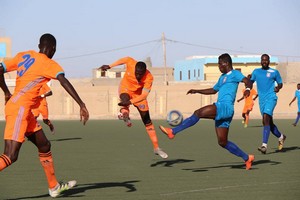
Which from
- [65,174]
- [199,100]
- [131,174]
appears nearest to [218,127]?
[131,174]

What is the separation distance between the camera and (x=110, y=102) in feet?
168

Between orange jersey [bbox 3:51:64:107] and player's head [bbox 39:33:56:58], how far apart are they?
19 cm

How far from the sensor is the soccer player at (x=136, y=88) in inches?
519

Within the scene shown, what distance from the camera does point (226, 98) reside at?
1094cm

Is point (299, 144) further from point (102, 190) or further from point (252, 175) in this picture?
point (102, 190)

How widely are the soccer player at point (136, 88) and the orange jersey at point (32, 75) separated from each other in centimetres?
561

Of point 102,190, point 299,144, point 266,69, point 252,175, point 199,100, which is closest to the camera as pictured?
point 102,190

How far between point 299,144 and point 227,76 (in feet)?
24.5

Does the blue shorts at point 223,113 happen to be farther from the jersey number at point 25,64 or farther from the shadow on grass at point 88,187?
the jersey number at point 25,64

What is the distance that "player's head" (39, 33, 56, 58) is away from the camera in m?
7.71

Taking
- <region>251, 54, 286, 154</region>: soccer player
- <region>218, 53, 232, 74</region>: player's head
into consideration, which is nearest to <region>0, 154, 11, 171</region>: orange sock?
<region>218, 53, 232, 74</region>: player's head

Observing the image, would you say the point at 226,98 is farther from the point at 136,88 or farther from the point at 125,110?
the point at 125,110

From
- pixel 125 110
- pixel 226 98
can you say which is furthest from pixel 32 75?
pixel 125 110

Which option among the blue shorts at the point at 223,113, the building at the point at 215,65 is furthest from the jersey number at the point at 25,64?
the building at the point at 215,65
